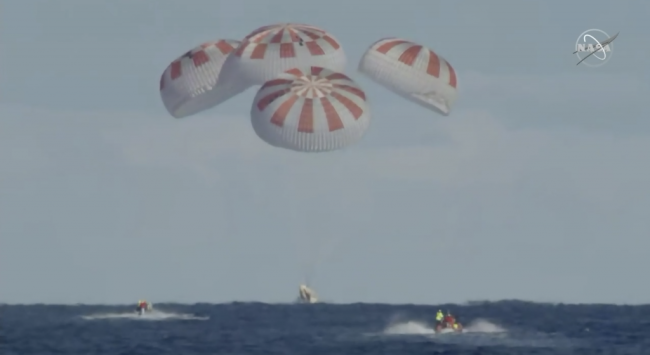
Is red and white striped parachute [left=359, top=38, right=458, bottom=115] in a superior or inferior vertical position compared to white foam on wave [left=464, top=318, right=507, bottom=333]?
superior

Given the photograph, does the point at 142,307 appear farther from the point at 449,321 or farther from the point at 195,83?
the point at 195,83

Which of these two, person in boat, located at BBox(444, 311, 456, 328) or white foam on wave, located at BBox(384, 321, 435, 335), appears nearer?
person in boat, located at BBox(444, 311, 456, 328)

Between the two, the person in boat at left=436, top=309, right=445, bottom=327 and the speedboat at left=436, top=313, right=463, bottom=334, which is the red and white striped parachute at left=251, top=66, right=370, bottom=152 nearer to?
the person in boat at left=436, top=309, right=445, bottom=327

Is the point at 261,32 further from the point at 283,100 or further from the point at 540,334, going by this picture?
the point at 540,334

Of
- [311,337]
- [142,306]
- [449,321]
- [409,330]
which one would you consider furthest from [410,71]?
[142,306]

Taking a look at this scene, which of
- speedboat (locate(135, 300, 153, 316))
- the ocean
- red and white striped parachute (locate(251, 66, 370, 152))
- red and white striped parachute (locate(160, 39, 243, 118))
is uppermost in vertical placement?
red and white striped parachute (locate(160, 39, 243, 118))

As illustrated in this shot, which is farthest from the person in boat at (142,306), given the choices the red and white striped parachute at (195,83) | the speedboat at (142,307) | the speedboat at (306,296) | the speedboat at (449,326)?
the red and white striped parachute at (195,83)

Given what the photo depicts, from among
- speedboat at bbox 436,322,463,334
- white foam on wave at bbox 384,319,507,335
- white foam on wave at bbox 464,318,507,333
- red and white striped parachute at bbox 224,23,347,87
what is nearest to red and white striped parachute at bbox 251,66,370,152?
red and white striped parachute at bbox 224,23,347,87
